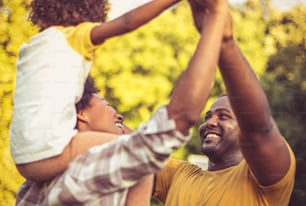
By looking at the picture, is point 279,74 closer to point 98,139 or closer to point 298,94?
point 298,94

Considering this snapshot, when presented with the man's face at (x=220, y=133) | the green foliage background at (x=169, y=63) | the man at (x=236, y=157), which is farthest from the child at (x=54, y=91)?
the green foliage background at (x=169, y=63)

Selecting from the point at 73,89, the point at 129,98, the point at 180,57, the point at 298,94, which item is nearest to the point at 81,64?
the point at 73,89

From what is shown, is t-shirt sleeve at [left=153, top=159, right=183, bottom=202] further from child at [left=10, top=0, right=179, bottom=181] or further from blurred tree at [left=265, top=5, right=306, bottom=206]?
blurred tree at [left=265, top=5, right=306, bottom=206]

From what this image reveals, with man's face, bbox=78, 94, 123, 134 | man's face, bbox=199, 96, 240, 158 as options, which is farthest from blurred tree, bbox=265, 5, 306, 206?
man's face, bbox=78, 94, 123, 134

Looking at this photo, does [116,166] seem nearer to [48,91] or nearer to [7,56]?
[48,91]

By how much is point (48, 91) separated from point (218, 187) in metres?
0.68

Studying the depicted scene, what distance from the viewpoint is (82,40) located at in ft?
2.91

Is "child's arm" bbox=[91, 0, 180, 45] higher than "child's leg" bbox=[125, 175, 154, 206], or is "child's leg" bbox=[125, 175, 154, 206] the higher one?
"child's arm" bbox=[91, 0, 180, 45]

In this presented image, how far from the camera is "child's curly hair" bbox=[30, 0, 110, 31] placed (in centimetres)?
95

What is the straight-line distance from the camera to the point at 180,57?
2900 mm

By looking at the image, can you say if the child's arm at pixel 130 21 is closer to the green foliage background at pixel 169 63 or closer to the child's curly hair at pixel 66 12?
the child's curly hair at pixel 66 12

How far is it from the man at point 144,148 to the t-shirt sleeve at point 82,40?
0.37 ft

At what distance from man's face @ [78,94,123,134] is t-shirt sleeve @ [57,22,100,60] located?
0.10 m

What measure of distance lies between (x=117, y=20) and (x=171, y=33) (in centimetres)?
205
